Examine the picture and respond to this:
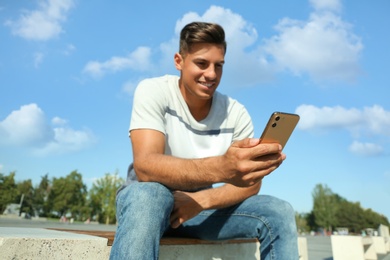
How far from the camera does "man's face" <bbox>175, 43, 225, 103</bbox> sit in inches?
89.1

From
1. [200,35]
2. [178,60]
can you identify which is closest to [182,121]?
[178,60]

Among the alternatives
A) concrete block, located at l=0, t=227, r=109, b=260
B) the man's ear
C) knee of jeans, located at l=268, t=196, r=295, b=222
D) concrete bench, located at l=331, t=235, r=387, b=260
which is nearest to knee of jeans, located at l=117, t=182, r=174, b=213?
concrete block, located at l=0, t=227, r=109, b=260

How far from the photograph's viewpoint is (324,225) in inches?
2889

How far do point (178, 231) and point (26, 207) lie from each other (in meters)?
62.2

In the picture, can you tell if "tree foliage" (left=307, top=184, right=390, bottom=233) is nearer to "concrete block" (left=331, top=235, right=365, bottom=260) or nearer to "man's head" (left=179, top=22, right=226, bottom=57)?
"concrete block" (left=331, top=235, right=365, bottom=260)

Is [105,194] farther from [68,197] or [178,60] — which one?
[178,60]

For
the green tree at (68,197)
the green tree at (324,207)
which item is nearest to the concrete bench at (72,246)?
the green tree at (68,197)

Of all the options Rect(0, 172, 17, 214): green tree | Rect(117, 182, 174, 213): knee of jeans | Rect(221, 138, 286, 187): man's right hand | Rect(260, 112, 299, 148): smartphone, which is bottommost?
Rect(117, 182, 174, 213): knee of jeans

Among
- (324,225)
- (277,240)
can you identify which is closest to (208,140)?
(277,240)

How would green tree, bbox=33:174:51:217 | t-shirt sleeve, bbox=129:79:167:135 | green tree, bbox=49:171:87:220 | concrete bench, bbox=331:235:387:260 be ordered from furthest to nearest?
1. green tree, bbox=33:174:51:217
2. green tree, bbox=49:171:87:220
3. concrete bench, bbox=331:235:387:260
4. t-shirt sleeve, bbox=129:79:167:135

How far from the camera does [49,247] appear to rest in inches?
58.1

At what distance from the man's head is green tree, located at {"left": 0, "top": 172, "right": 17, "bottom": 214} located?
48.1 metres

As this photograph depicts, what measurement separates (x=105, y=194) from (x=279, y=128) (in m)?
49.3

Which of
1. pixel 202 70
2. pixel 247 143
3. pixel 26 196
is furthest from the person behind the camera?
pixel 26 196
